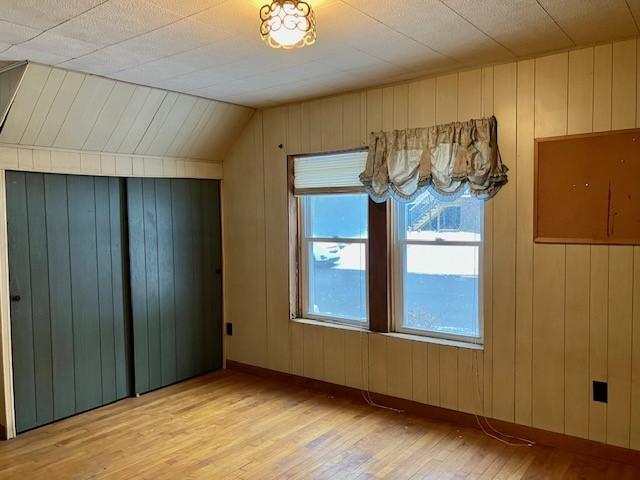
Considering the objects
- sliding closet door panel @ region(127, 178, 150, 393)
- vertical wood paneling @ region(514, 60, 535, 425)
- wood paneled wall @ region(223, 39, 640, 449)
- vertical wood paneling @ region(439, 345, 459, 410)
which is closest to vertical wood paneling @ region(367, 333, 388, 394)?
wood paneled wall @ region(223, 39, 640, 449)

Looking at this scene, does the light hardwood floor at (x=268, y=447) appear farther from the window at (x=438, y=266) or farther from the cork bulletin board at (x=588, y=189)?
the cork bulletin board at (x=588, y=189)

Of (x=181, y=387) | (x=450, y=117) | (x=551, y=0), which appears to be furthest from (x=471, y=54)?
(x=181, y=387)

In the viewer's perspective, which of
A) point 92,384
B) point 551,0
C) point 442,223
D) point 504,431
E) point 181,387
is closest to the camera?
point 551,0

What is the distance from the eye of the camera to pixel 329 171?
421 centimetres

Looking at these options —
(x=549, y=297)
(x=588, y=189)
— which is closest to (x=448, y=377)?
(x=549, y=297)

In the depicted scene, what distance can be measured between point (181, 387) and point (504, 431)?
2.60m

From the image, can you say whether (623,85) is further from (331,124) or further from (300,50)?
(331,124)

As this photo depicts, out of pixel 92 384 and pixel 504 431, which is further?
pixel 92 384

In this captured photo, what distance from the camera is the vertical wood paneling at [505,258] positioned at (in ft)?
10.9

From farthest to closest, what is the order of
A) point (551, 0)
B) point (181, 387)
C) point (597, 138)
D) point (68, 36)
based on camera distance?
1. point (181, 387)
2. point (597, 138)
3. point (68, 36)
4. point (551, 0)

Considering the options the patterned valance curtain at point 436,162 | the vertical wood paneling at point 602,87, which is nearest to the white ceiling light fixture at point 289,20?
the patterned valance curtain at point 436,162

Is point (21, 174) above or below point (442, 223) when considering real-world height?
above

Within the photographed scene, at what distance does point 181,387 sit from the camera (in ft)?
14.8

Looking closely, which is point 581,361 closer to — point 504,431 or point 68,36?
point 504,431
